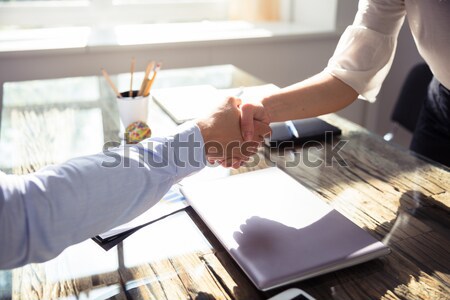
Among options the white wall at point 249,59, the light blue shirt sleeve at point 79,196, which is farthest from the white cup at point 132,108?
the white wall at point 249,59

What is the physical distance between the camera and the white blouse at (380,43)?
40.5 inches

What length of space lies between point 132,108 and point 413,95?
1.33 metres

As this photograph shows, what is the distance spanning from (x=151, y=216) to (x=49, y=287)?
23 cm

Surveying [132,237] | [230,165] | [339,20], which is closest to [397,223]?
[230,165]

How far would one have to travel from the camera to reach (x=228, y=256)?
723mm

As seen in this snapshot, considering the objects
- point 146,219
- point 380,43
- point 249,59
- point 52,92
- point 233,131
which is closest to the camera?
point 146,219

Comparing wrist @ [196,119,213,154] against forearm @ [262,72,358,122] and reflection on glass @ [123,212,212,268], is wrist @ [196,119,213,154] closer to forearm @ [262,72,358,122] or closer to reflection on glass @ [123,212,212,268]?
Answer: reflection on glass @ [123,212,212,268]

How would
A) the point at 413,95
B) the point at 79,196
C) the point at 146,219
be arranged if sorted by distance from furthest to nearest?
the point at 413,95 < the point at 146,219 < the point at 79,196

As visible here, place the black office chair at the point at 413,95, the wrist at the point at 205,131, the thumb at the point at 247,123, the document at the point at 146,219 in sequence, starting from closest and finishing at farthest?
the document at the point at 146,219
the wrist at the point at 205,131
the thumb at the point at 247,123
the black office chair at the point at 413,95

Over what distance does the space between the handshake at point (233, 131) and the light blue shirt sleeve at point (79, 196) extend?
122mm

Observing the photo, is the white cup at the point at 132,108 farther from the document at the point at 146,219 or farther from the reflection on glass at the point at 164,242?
the reflection on glass at the point at 164,242

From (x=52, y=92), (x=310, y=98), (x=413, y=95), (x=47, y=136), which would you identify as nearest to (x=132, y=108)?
(x=47, y=136)

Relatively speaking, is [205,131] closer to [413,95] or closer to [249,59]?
[413,95]

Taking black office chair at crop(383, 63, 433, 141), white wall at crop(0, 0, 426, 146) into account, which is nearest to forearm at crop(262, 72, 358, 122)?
black office chair at crop(383, 63, 433, 141)
